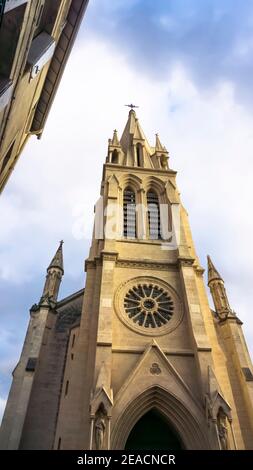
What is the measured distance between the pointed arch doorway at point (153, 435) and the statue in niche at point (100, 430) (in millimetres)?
2493

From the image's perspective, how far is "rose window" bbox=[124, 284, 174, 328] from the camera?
15.4 meters

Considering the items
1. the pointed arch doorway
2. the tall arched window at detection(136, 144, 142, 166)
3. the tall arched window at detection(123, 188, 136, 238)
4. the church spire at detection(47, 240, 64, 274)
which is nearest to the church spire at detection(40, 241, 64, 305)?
the church spire at detection(47, 240, 64, 274)

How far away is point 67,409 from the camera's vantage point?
1222 cm

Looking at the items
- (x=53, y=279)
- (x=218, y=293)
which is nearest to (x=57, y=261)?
(x=53, y=279)

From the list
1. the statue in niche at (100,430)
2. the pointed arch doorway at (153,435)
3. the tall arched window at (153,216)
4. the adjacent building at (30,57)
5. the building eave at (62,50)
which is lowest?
the statue in niche at (100,430)

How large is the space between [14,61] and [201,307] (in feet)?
45.3

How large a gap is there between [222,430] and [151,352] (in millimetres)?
3959

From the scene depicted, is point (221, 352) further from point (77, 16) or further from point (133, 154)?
point (133, 154)

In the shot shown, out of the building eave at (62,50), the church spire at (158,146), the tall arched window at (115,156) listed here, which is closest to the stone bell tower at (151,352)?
the tall arched window at (115,156)

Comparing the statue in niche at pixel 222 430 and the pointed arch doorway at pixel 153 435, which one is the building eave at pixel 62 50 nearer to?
the pointed arch doorway at pixel 153 435

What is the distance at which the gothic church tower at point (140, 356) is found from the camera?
459 inches

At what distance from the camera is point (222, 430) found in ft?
36.1

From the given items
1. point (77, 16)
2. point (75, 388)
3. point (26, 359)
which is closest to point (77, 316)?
point (26, 359)

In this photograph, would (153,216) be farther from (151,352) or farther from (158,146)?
(158,146)
